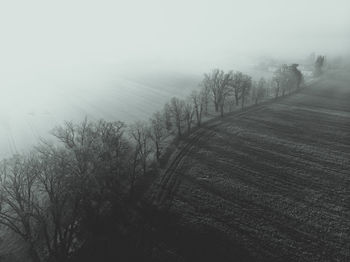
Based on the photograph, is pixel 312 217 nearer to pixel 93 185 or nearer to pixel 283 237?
pixel 283 237

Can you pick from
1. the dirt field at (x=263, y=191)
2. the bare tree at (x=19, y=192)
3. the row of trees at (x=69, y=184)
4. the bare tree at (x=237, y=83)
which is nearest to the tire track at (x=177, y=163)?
the dirt field at (x=263, y=191)

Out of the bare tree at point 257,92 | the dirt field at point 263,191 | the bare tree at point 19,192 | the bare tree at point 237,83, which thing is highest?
the bare tree at point 237,83

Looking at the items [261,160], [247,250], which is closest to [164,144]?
[261,160]

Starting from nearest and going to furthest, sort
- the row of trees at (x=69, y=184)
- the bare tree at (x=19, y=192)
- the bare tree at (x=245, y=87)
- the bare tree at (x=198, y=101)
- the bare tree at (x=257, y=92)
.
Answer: the bare tree at (x=19, y=192) → the row of trees at (x=69, y=184) → the bare tree at (x=198, y=101) → the bare tree at (x=245, y=87) → the bare tree at (x=257, y=92)

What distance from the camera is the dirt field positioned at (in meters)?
28.3

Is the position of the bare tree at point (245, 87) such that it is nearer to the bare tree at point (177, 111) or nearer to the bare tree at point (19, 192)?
the bare tree at point (177, 111)

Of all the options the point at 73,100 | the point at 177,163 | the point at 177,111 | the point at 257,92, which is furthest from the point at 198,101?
the point at 73,100

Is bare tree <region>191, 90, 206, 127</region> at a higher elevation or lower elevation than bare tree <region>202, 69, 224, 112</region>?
lower

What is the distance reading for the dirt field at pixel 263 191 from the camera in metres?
28.3

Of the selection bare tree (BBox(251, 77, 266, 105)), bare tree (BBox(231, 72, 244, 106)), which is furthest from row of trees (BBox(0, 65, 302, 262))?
bare tree (BBox(251, 77, 266, 105))

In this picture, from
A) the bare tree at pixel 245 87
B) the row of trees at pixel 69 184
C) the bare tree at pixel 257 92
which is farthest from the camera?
the bare tree at pixel 257 92

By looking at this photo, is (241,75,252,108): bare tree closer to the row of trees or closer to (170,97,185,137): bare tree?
(170,97,185,137): bare tree

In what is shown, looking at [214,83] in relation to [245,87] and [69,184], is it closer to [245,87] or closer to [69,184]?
[245,87]

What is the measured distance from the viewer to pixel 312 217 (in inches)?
1272
